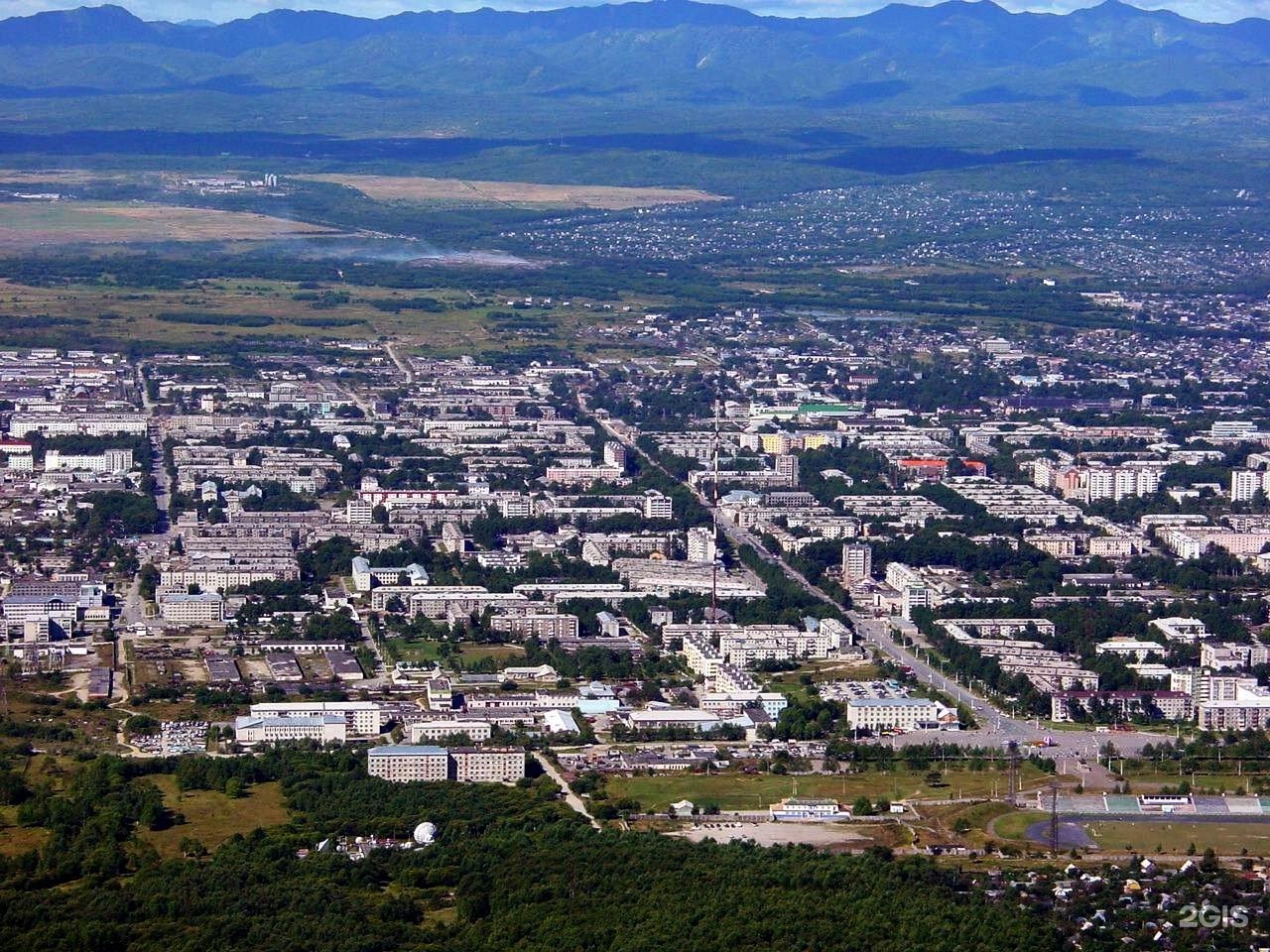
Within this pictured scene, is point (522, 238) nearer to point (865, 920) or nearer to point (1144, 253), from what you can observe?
point (1144, 253)

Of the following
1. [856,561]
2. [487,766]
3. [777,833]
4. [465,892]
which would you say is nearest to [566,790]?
[487,766]

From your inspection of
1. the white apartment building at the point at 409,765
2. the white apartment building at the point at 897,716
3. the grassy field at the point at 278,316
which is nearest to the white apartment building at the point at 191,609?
the white apartment building at the point at 409,765

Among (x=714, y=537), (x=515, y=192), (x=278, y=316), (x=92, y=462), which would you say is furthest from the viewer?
(x=515, y=192)

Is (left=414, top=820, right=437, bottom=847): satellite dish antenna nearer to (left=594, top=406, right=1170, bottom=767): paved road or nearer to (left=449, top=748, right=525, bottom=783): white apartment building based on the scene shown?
(left=449, top=748, right=525, bottom=783): white apartment building

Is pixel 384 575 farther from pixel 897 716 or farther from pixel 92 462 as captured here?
pixel 92 462

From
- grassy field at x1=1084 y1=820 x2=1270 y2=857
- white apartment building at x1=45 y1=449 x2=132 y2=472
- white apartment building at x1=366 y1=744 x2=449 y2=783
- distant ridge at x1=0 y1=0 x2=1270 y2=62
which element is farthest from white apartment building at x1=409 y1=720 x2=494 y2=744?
distant ridge at x1=0 y1=0 x2=1270 y2=62

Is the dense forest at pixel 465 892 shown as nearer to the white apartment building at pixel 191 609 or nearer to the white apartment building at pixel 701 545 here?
the white apartment building at pixel 191 609

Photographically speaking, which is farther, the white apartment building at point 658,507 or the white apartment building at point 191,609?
the white apartment building at point 658,507

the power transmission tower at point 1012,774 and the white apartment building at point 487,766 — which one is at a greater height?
the white apartment building at point 487,766
